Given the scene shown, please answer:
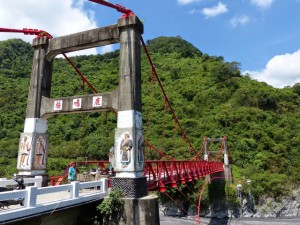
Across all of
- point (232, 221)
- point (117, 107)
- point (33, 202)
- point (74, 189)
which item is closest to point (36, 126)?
point (117, 107)

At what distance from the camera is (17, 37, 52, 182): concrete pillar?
959 cm

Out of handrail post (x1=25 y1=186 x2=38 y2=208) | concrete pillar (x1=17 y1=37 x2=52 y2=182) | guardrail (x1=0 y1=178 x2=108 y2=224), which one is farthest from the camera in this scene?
concrete pillar (x1=17 y1=37 x2=52 y2=182)

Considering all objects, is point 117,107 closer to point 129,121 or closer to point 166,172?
Result: point 129,121

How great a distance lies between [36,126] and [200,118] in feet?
97.1

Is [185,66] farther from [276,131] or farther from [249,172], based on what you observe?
[249,172]

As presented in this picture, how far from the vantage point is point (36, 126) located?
32.1 ft

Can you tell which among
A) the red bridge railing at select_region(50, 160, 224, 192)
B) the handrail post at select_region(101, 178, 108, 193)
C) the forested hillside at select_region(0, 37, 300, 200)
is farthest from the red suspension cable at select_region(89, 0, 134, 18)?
the forested hillside at select_region(0, 37, 300, 200)

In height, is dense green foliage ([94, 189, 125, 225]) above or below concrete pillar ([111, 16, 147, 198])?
below

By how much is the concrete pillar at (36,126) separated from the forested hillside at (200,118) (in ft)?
56.1

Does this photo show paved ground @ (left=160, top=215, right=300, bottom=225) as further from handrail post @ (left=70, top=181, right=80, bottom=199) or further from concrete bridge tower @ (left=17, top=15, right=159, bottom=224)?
handrail post @ (left=70, top=181, right=80, bottom=199)

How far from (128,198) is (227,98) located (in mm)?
36830

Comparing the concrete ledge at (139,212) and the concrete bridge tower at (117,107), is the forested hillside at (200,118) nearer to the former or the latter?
the concrete ledge at (139,212)

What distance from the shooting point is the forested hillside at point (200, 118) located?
27.3 metres

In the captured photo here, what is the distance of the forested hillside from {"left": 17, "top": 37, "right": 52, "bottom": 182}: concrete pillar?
1711 centimetres
